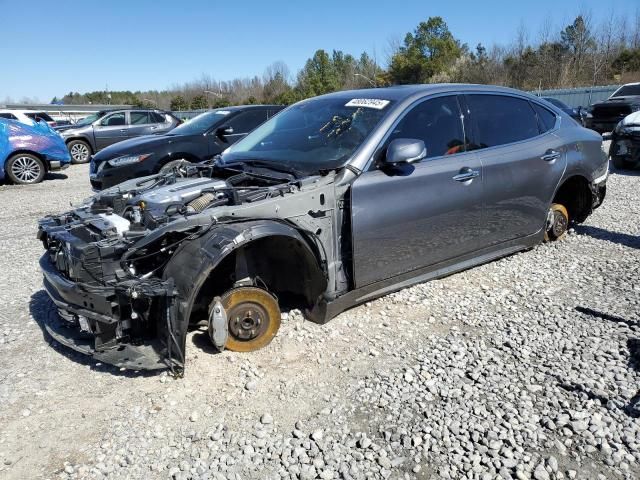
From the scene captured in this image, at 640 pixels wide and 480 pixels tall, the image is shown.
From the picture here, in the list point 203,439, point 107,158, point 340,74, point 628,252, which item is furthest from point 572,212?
point 340,74

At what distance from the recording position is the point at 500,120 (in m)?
4.42

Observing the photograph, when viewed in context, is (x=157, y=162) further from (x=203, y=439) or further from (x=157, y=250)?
(x=203, y=439)

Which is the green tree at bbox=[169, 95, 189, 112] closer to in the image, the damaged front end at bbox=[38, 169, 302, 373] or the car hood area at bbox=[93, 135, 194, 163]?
the car hood area at bbox=[93, 135, 194, 163]

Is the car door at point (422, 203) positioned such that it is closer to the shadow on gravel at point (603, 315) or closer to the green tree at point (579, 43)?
the shadow on gravel at point (603, 315)

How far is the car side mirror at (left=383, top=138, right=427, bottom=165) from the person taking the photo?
11.1 ft

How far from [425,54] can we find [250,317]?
56703 mm

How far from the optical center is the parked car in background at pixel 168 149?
762 cm

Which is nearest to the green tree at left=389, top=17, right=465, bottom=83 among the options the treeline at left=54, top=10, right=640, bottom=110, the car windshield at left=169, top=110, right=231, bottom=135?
the treeline at left=54, top=10, right=640, bottom=110

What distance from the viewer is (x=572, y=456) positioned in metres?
2.29

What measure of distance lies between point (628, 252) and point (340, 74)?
5966cm

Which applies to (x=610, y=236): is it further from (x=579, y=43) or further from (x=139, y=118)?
(x=579, y=43)

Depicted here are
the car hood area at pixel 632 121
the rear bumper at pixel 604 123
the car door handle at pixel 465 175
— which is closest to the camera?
the car door handle at pixel 465 175

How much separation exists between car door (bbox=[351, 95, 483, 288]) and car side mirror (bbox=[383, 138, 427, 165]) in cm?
14

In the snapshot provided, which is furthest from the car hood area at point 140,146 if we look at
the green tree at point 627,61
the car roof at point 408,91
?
the green tree at point 627,61
